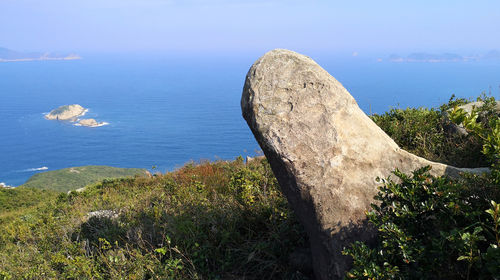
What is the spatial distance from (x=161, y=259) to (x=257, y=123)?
2.99 m

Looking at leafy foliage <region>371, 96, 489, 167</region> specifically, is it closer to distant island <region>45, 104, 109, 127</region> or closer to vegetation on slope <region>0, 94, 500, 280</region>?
vegetation on slope <region>0, 94, 500, 280</region>

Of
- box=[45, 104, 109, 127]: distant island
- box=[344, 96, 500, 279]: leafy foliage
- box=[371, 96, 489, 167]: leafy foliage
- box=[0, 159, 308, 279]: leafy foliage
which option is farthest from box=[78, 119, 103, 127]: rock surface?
box=[344, 96, 500, 279]: leafy foliage

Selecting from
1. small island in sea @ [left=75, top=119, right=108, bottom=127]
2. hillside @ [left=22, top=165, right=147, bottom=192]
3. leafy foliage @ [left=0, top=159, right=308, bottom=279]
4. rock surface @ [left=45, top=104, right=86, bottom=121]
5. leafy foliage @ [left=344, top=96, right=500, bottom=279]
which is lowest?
hillside @ [left=22, top=165, right=147, bottom=192]

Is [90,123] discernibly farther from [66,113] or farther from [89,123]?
[66,113]

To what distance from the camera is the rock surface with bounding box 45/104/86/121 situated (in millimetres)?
178625

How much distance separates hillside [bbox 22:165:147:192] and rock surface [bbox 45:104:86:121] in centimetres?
12276

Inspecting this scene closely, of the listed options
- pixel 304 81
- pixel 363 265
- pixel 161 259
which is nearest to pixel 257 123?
pixel 304 81

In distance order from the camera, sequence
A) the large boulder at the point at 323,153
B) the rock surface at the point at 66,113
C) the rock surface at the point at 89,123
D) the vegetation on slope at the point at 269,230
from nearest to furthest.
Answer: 1. the vegetation on slope at the point at 269,230
2. the large boulder at the point at 323,153
3. the rock surface at the point at 89,123
4. the rock surface at the point at 66,113

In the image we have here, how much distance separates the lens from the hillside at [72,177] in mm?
59897

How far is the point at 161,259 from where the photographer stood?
595 centimetres

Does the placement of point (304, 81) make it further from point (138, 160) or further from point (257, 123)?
point (138, 160)

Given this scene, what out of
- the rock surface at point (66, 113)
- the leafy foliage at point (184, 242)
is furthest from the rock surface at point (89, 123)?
the leafy foliage at point (184, 242)

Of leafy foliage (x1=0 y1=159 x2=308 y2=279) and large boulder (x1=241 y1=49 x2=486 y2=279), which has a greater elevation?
large boulder (x1=241 y1=49 x2=486 y2=279)

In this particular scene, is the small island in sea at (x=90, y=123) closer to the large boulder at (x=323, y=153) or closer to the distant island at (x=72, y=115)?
the distant island at (x=72, y=115)
